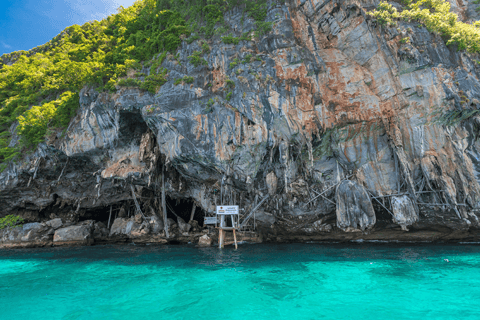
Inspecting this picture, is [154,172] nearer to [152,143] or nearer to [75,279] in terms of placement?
[152,143]

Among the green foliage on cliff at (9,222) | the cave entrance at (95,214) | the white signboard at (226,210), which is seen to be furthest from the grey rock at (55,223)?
the white signboard at (226,210)

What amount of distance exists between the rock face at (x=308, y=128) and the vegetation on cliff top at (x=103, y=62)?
109 cm

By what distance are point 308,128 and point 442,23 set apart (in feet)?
34.3

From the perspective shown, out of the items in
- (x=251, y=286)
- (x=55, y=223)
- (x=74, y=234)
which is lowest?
(x=251, y=286)

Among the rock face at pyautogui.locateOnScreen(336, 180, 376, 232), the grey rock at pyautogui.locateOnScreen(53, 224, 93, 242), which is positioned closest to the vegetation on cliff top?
the grey rock at pyautogui.locateOnScreen(53, 224, 93, 242)

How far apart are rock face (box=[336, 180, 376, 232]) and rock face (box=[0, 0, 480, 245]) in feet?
0.23

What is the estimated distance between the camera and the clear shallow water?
709 cm

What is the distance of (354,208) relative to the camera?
609 inches

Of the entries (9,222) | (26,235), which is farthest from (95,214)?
(9,222)

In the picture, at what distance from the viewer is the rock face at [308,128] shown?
570 inches

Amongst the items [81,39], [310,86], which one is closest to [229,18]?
[310,86]

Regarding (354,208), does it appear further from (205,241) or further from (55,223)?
(55,223)

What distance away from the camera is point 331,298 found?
7.86m

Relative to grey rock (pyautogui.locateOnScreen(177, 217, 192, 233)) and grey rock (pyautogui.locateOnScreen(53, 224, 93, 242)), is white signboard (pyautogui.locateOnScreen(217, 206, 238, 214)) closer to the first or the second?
grey rock (pyautogui.locateOnScreen(177, 217, 192, 233))
